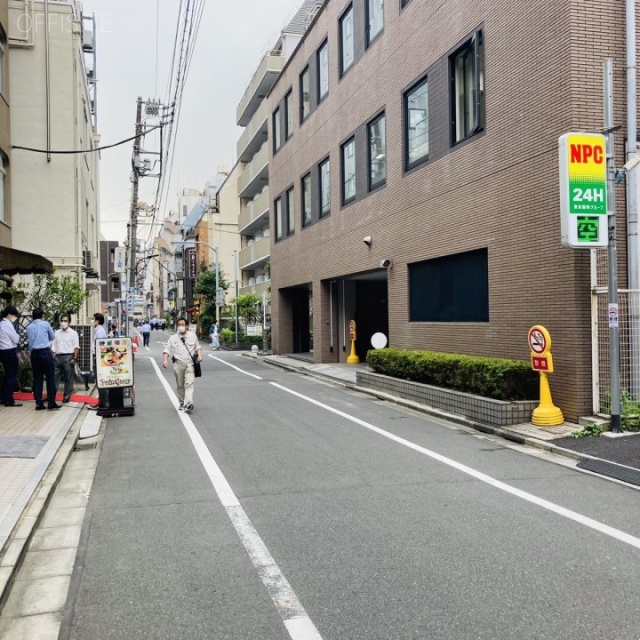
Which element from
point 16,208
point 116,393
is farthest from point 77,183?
point 116,393

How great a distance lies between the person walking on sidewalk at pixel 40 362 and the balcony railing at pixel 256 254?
2793 cm

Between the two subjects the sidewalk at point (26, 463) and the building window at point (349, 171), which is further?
the building window at point (349, 171)

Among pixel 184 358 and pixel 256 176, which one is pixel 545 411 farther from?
pixel 256 176

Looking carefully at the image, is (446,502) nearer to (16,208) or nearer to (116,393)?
(116,393)

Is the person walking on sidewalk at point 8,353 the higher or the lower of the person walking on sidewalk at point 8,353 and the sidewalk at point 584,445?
the higher

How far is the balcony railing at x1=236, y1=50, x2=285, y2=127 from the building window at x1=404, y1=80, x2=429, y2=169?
2407 cm

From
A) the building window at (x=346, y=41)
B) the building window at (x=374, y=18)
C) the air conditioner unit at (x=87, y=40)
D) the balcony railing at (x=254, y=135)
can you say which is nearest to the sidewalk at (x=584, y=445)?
the building window at (x=374, y=18)

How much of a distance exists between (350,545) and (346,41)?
19475 millimetres

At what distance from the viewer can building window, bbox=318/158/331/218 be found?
22828 mm

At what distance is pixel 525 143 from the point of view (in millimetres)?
A: 11125

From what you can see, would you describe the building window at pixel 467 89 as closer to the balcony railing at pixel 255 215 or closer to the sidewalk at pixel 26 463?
the sidewalk at pixel 26 463

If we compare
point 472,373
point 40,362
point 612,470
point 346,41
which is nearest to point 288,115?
point 346,41

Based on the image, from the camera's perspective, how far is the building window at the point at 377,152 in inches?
707

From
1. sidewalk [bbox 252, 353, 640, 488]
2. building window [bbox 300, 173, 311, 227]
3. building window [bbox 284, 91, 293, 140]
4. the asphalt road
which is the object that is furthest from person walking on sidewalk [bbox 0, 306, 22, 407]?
building window [bbox 284, 91, 293, 140]
